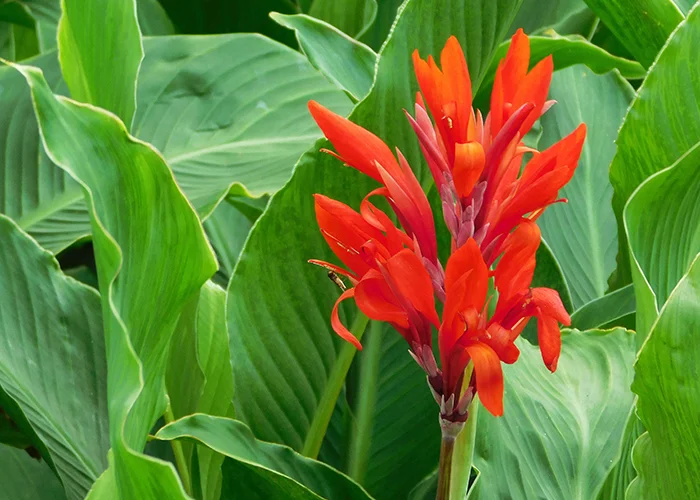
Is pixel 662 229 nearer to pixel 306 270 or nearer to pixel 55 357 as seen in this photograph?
pixel 306 270

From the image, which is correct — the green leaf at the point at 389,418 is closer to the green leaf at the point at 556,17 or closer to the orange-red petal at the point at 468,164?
the orange-red petal at the point at 468,164

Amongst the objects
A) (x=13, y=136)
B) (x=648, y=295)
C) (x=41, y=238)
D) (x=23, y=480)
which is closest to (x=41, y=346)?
(x=23, y=480)

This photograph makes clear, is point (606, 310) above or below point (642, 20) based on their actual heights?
below

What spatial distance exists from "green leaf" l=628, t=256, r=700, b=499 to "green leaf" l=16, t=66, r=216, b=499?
0.25 metres

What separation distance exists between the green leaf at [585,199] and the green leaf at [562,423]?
25 centimetres

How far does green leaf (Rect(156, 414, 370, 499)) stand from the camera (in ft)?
1.82

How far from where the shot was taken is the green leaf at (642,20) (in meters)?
0.71

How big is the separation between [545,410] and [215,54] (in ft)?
2.08

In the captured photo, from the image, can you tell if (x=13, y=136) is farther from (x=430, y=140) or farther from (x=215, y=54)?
(x=430, y=140)

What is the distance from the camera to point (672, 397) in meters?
0.42

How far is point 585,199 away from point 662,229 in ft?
1.35

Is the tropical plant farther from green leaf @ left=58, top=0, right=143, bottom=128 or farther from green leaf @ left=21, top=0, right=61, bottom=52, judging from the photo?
green leaf @ left=21, top=0, right=61, bottom=52

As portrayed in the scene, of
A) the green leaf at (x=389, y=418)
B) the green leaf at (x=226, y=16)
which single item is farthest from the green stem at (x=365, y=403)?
the green leaf at (x=226, y=16)

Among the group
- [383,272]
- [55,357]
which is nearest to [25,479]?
[55,357]
